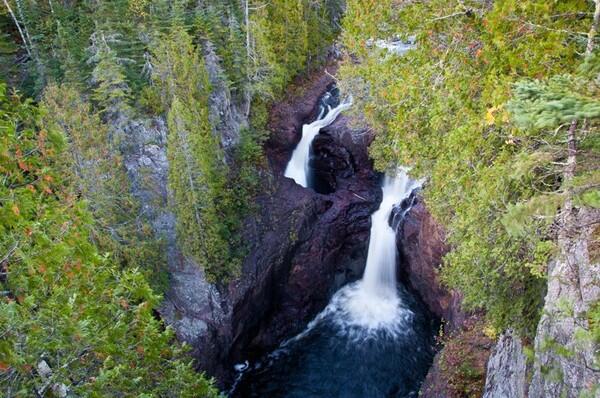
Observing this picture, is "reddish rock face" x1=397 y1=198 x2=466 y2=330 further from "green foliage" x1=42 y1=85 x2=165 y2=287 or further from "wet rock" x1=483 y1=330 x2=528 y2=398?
"green foliage" x1=42 y1=85 x2=165 y2=287

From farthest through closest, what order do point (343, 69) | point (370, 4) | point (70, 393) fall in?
point (343, 69), point (370, 4), point (70, 393)

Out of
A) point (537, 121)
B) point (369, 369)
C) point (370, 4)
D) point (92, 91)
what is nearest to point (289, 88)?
point (92, 91)

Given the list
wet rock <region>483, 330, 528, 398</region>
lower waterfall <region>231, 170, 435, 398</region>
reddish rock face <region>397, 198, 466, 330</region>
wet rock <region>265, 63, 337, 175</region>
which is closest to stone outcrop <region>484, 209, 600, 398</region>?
wet rock <region>483, 330, 528, 398</region>

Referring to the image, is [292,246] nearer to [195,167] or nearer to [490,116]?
[195,167]

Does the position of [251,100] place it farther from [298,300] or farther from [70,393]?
[70,393]

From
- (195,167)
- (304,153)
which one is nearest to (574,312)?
(195,167)

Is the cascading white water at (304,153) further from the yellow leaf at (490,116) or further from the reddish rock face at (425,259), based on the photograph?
the yellow leaf at (490,116)

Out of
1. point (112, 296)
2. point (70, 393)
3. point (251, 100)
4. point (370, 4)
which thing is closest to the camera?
Result: point (70, 393)
